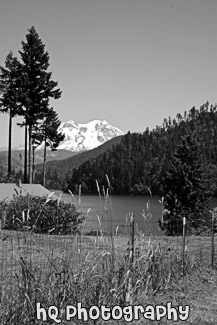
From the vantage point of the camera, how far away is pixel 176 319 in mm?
5336

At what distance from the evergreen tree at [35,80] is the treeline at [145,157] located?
5840 cm

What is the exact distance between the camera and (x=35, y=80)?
34594mm

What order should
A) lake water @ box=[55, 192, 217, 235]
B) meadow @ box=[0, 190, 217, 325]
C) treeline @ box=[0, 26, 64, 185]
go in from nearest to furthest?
meadow @ box=[0, 190, 217, 325] → lake water @ box=[55, 192, 217, 235] → treeline @ box=[0, 26, 64, 185]

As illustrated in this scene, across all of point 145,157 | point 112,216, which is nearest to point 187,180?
point 112,216

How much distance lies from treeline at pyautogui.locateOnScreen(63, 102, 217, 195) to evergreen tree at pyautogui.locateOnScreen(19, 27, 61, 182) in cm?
5840

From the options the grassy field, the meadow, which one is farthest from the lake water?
the grassy field

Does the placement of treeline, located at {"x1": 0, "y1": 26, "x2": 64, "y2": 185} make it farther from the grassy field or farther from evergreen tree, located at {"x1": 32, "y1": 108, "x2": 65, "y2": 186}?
the grassy field

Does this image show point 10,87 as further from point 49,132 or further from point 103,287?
point 103,287

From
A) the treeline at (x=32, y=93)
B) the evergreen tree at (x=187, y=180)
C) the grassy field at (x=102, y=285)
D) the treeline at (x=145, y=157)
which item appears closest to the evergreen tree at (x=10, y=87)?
the treeline at (x=32, y=93)

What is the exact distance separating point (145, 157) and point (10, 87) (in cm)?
10328

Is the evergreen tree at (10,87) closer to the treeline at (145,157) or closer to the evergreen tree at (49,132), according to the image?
the evergreen tree at (49,132)

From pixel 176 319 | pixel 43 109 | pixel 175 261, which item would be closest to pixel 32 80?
pixel 43 109

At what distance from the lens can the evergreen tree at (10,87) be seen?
114ft

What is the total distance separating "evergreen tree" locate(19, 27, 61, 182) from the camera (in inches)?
1356
